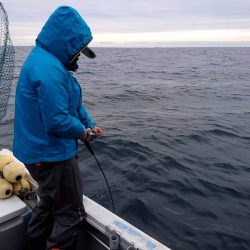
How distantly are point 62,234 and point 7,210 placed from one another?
702mm

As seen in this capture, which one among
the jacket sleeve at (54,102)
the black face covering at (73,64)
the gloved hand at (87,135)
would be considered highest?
the black face covering at (73,64)

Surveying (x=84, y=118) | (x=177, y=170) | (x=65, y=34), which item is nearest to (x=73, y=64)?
(x=65, y=34)

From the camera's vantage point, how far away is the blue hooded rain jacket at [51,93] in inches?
105

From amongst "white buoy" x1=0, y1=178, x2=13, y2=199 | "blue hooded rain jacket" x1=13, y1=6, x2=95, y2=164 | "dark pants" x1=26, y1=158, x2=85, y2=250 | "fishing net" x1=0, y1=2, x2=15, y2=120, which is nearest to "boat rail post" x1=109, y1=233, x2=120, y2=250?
"dark pants" x1=26, y1=158, x2=85, y2=250

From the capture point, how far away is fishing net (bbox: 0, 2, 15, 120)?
3.66 m

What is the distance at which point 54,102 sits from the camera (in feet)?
8.68

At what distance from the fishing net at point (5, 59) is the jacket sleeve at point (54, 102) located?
4.51ft

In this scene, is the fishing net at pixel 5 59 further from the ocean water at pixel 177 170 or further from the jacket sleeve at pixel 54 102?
the ocean water at pixel 177 170

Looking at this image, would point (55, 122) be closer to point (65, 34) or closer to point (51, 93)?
point (51, 93)

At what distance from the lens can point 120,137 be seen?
969 centimetres

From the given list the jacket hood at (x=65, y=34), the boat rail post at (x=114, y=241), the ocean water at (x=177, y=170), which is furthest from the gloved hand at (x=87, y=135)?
the ocean water at (x=177, y=170)

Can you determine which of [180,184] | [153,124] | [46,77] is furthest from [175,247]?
[153,124]

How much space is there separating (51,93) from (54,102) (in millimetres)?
73

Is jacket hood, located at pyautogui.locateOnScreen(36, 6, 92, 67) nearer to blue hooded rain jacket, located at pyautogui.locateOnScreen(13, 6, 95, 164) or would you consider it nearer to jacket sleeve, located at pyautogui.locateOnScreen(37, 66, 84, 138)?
blue hooded rain jacket, located at pyautogui.locateOnScreen(13, 6, 95, 164)
